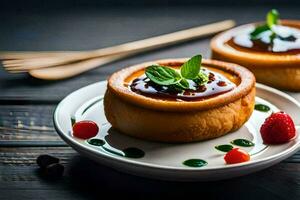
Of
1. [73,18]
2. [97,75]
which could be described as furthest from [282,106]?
[73,18]

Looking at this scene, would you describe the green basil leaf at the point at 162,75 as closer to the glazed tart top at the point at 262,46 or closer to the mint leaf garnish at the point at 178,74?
the mint leaf garnish at the point at 178,74

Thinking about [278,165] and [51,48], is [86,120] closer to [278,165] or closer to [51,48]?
[278,165]

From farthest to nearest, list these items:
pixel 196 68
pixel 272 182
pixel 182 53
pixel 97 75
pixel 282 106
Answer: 1. pixel 182 53
2. pixel 97 75
3. pixel 282 106
4. pixel 196 68
5. pixel 272 182

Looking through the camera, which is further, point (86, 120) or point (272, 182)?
point (86, 120)

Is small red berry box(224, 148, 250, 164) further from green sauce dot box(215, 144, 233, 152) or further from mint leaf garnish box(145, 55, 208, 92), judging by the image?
mint leaf garnish box(145, 55, 208, 92)

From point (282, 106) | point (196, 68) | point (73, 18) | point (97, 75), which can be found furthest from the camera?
point (73, 18)

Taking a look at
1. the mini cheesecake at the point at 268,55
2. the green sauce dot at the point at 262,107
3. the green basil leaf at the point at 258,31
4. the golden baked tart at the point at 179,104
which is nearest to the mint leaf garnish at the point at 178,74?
the golden baked tart at the point at 179,104
